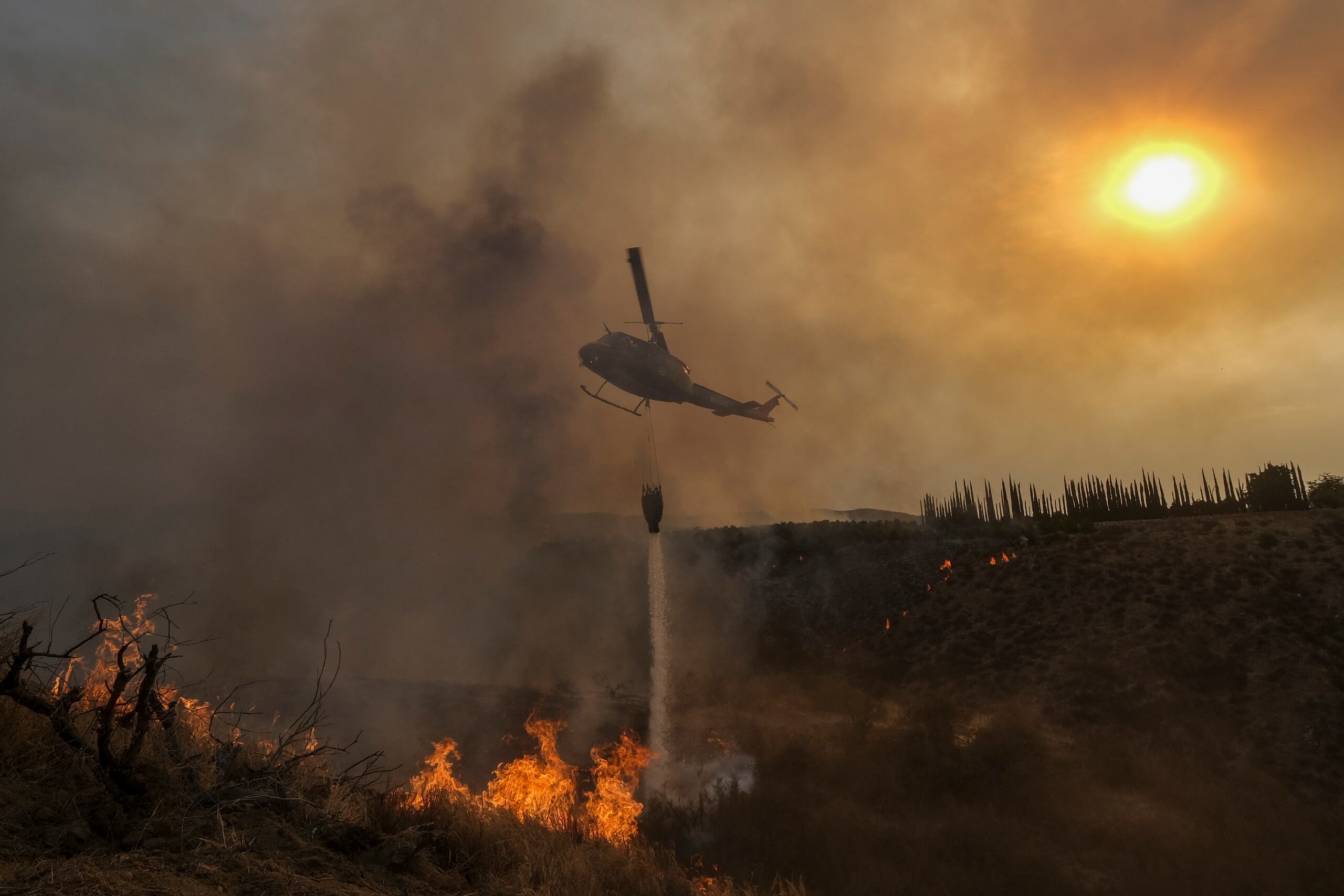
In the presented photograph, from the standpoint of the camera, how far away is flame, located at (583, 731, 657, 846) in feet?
64.3

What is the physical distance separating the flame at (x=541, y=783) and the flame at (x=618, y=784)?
3.38 ft

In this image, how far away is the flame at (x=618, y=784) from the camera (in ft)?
64.3

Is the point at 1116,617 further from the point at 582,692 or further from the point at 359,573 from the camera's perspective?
the point at 359,573

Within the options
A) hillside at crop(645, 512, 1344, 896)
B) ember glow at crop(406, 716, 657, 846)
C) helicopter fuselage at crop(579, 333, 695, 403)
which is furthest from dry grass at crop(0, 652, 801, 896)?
helicopter fuselage at crop(579, 333, 695, 403)

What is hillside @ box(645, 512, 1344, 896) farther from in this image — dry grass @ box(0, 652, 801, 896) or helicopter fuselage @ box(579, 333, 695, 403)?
helicopter fuselage @ box(579, 333, 695, 403)

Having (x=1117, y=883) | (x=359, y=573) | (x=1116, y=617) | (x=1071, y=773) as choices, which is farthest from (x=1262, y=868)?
(x=359, y=573)

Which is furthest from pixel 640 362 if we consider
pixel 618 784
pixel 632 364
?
pixel 618 784

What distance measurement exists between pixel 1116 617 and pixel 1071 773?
13162 millimetres

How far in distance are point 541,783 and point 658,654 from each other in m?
24.0

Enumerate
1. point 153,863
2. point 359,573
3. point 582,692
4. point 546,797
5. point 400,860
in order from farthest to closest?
point 359,573 → point 582,692 → point 546,797 → point 400,860 → point 153,863

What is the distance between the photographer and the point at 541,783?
2175 centimetres

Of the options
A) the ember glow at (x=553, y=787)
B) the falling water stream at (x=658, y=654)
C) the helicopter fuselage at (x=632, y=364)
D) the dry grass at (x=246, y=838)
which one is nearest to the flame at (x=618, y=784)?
the ember glow at (x=553, y=787)

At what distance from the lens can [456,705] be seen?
1389 inches

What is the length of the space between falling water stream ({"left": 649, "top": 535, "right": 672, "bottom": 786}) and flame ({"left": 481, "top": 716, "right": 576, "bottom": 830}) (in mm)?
4464
